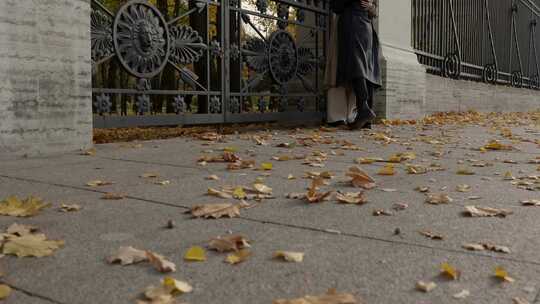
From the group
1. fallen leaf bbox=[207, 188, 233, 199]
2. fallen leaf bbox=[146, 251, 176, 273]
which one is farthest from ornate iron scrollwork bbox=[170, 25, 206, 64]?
fallen leaf bbox=[146, 251, 176, 273]

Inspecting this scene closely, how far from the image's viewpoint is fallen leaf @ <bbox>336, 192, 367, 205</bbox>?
262 cm

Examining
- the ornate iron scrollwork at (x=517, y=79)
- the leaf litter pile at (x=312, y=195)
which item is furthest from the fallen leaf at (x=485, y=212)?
the ornate iron scrollwork at (x=517, y=79)

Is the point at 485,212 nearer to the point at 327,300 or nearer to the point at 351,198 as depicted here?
the point at 351,198

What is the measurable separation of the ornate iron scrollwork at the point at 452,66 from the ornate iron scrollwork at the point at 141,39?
917 cm

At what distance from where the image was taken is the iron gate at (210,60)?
5508 mm

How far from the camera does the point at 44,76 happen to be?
428 centimetres

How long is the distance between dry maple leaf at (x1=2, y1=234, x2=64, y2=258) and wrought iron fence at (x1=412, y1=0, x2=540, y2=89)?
35.1 feet

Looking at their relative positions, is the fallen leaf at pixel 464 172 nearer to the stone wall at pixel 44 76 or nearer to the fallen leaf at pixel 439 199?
the fallen leaf at pixel 439 199

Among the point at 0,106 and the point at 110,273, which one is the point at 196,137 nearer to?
the point at 0,106

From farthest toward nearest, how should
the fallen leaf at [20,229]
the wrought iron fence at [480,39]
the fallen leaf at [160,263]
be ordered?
1. the wrought iron fence at [480,39]
2. the fallen leaf at [20,229]
3. the fallen leaf at [160,263]

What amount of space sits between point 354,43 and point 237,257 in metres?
6.07

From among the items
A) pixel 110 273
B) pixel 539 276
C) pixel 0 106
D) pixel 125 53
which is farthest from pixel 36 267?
pixel 125 53

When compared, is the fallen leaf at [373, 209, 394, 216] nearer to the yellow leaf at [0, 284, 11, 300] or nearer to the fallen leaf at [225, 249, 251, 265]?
the fallen leaf at [225, 249, 251, 265]

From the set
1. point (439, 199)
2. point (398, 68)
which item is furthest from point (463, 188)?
point (398, 68)
